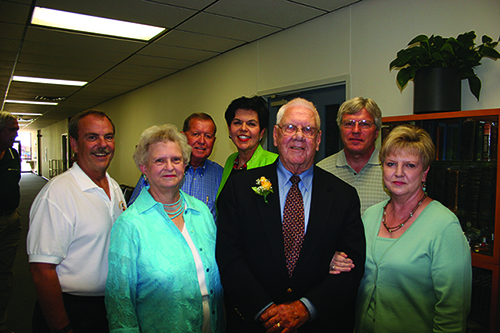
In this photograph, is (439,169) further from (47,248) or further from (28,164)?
(28,164)

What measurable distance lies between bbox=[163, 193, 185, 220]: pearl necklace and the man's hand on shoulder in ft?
2.23

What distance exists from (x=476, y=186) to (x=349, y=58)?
1911 millimetres

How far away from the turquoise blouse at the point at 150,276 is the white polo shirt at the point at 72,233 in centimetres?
31

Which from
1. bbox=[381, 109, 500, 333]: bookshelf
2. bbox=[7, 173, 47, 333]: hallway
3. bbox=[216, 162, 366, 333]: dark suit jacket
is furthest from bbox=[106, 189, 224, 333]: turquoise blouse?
bbox=[7, 173, 47, 333]: hallway

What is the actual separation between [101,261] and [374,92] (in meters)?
2.93

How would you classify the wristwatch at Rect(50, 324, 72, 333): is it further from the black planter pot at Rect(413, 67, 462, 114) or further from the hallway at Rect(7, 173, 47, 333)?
the black planter pot at Rect(413, 67, 462, 114)

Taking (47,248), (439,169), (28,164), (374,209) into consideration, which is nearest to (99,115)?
(47,248)

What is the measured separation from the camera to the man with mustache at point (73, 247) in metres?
1.69

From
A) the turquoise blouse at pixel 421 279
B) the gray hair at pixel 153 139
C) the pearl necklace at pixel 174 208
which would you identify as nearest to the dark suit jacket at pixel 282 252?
the turquoise blouse at pixel 421 279

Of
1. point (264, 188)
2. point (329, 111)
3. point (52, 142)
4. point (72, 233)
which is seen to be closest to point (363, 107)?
point (264, 188)

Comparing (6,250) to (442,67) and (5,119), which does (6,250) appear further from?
(442,67)

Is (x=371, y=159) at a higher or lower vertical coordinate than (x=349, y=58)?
lower

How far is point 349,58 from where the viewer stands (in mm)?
3627

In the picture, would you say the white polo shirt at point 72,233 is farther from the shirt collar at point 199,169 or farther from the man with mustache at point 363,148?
the man with mustache at point 363,148
